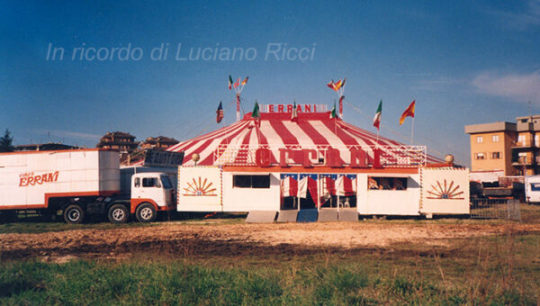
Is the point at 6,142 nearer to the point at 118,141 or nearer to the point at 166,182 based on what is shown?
the point at 118,141

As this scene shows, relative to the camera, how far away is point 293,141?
90.8 ft

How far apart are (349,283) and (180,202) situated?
46.7ft

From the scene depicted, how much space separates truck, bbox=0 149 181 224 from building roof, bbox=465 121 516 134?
168 feet

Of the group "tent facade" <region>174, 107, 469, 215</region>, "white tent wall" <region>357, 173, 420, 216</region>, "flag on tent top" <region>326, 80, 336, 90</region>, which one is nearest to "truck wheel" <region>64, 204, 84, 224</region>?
"tent facade" <region>174, 107, 469, 215</region>

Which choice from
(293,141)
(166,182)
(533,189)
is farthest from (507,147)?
(166,182)

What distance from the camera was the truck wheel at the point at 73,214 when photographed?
18531mm

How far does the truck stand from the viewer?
18.4m

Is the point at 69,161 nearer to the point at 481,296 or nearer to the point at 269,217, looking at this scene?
the point at 269,217

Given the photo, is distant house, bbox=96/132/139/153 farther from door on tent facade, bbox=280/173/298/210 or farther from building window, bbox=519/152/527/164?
building window, bbox=519/152/527/164

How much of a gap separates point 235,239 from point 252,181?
6.71 m

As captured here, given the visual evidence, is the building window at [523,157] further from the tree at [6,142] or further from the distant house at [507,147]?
the tree at [6,142]

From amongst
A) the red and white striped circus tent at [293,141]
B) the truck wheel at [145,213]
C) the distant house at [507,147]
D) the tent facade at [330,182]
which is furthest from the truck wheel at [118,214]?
the distant house at [507,147]

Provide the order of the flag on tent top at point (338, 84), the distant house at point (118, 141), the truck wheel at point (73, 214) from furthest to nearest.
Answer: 1. the distant house at point (118, 141)
2. the flag on tent top at point (338, 84)
3. the truck wheel at point (73, 214)

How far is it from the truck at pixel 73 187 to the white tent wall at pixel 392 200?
9.87 meters
